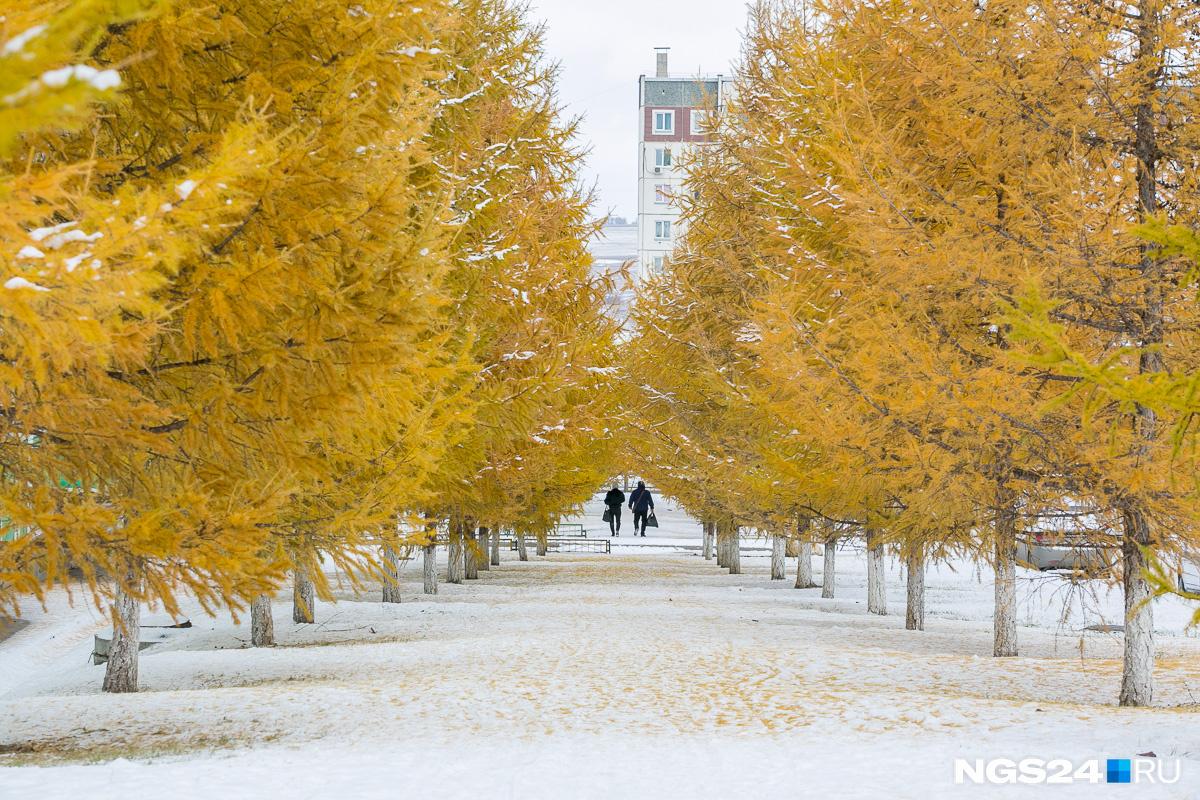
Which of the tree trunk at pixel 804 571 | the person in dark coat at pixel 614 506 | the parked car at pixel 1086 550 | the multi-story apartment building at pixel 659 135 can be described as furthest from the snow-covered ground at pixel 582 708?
the multi-story apartment building at pixel 659 135

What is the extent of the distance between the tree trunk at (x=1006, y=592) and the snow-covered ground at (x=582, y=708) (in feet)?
1.27

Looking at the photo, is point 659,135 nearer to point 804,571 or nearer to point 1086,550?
point 804,571

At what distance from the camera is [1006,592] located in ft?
39.5

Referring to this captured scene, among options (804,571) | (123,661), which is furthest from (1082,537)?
(804,571)

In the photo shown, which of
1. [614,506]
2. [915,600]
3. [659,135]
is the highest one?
[659,135]

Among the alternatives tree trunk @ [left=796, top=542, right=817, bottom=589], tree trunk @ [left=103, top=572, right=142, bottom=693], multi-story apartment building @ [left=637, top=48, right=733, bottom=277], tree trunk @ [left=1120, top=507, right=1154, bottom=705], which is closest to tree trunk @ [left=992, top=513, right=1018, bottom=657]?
tree trunk @ [left=1120, top=507, right=1154, bottom=705]

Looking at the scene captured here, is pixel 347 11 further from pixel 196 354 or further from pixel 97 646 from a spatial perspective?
pixel 97 646

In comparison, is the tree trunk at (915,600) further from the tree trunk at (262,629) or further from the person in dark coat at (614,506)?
the person in dark coat at (614,506)

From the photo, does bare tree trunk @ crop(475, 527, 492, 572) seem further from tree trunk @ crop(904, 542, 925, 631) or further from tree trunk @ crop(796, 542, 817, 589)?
tree trunk @ crop(904, 542, 925, 631)

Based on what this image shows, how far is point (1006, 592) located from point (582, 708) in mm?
5430

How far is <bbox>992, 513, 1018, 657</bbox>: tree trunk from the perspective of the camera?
420 inches

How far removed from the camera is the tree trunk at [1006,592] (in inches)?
420

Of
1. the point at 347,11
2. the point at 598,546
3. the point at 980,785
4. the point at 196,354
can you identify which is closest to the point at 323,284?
the point at 196,354

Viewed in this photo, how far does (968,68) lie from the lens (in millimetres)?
8969
